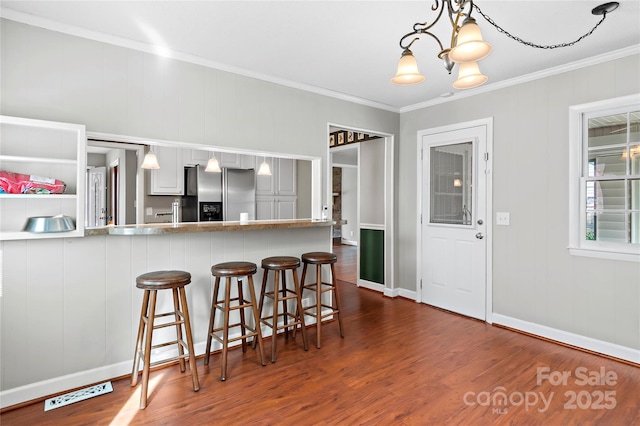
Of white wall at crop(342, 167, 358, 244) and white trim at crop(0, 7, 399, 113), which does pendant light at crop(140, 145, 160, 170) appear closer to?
white trim at crop(0, 7, 399, 113)

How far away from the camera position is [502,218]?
357 cm

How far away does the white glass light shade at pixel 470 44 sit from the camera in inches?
62.2

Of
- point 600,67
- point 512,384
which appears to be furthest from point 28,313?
point 600,67

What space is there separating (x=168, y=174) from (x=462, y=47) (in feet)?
8.93

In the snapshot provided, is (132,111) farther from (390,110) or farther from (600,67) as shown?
(600,67)

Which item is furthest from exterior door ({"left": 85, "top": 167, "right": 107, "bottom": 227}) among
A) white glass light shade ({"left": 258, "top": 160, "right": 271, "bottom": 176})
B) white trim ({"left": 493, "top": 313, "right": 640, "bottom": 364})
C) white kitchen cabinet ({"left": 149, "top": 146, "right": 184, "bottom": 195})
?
white trim ({"left": 493, "top": 313, "right": 640, "bottom": 364})

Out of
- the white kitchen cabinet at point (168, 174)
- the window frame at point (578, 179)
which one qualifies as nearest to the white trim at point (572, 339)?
the window frame at point (578, 179)

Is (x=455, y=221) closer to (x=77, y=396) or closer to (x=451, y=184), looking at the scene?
(x=451, y=184)

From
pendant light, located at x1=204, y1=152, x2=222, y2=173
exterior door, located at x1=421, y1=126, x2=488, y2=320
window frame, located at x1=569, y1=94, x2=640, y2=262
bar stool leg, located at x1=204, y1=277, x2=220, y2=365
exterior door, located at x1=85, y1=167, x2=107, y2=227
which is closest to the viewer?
exterior door, located at x1=85, y1=167, x2=107, y2=227

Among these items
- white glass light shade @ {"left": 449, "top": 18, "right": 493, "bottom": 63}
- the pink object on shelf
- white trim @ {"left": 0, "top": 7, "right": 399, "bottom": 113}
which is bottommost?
the pink object on shelf

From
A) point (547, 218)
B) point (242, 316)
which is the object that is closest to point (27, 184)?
point (242, 316)

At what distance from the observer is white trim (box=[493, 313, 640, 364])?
9.18 feet

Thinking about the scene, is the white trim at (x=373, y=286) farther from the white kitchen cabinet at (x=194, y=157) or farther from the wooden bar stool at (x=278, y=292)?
the white kitchen cabinet at (x=194, y=157)

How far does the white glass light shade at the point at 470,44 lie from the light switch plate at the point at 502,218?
2335 millimetres
